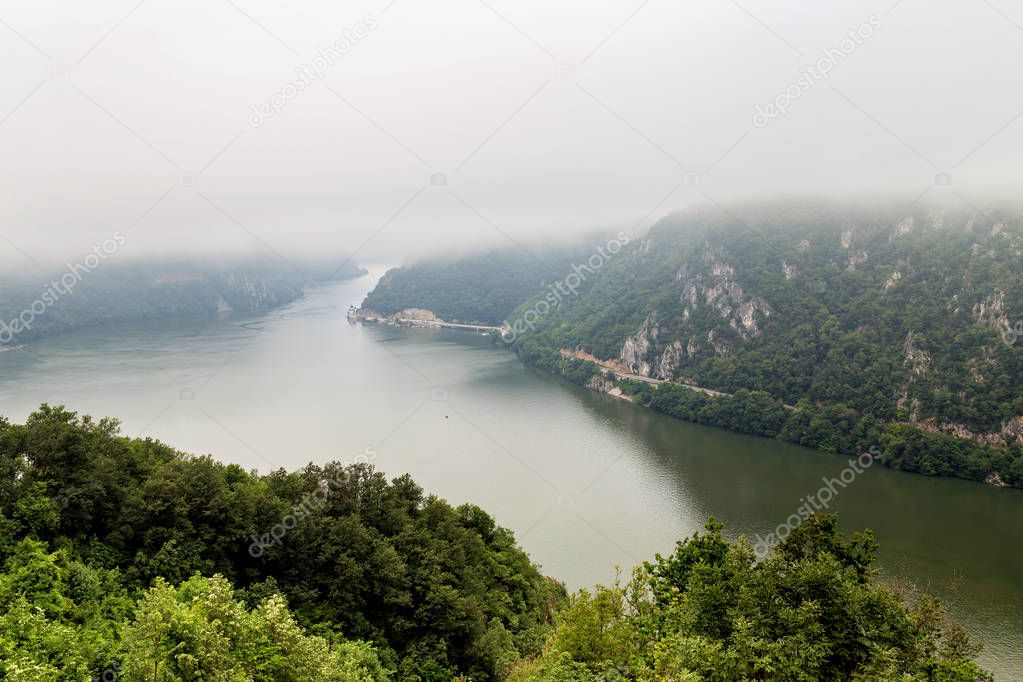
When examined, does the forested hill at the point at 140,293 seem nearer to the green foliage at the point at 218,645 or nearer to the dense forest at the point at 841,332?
the dense forest at the point at 841,332

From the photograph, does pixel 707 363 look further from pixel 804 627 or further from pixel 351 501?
pixel 804 627

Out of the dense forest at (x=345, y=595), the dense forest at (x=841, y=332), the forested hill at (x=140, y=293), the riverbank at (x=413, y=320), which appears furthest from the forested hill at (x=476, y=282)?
the dense forest at (x=345, y=595)

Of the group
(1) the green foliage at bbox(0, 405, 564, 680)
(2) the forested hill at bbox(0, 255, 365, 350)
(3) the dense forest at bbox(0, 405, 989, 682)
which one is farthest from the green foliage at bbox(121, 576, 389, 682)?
(2) the forested hill at bbox(0, 255, 365, 350)

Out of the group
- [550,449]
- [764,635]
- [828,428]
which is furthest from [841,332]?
[764,635]

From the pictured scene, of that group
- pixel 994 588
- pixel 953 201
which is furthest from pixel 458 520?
pixel 953 201

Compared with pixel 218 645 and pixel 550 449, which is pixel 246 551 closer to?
pixel 218 645
